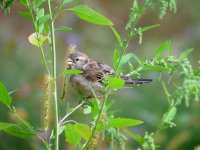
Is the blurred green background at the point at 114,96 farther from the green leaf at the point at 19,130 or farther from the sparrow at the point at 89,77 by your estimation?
the green leaf at the point at 19,130

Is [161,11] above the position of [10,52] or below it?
above

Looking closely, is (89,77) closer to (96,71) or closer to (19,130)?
(96,71)

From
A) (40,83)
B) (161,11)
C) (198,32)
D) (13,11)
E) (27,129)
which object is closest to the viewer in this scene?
(161,11)

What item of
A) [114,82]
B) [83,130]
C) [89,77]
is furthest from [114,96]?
[114,82]

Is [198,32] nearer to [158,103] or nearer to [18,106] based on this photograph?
[158,103]

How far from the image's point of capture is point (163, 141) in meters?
5.83

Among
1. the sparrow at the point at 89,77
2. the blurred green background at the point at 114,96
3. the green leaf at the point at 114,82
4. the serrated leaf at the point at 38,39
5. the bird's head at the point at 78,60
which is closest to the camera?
the green leaf at the point at 114,82

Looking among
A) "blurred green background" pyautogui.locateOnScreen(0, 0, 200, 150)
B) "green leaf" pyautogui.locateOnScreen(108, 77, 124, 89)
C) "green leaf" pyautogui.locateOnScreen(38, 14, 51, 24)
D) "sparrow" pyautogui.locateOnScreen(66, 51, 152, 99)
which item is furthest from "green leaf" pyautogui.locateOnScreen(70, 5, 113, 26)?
"blurred green background" pyautogui.locateOnScreen(0, 0, 200, 150)

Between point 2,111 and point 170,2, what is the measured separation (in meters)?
3.31

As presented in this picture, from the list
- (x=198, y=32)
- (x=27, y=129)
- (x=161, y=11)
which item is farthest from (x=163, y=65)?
(x=198, y=32)

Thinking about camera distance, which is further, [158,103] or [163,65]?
[158,103]

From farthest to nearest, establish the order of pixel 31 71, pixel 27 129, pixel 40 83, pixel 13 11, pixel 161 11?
pixel 13 11
pixel 31 71
pixel 40 83
pixel 27 129
pixel 161 11

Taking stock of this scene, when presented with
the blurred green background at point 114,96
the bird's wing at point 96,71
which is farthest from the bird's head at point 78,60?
the blurred green background at point 114,96

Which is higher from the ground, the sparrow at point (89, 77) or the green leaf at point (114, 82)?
the green leaf at point (114, 82)
